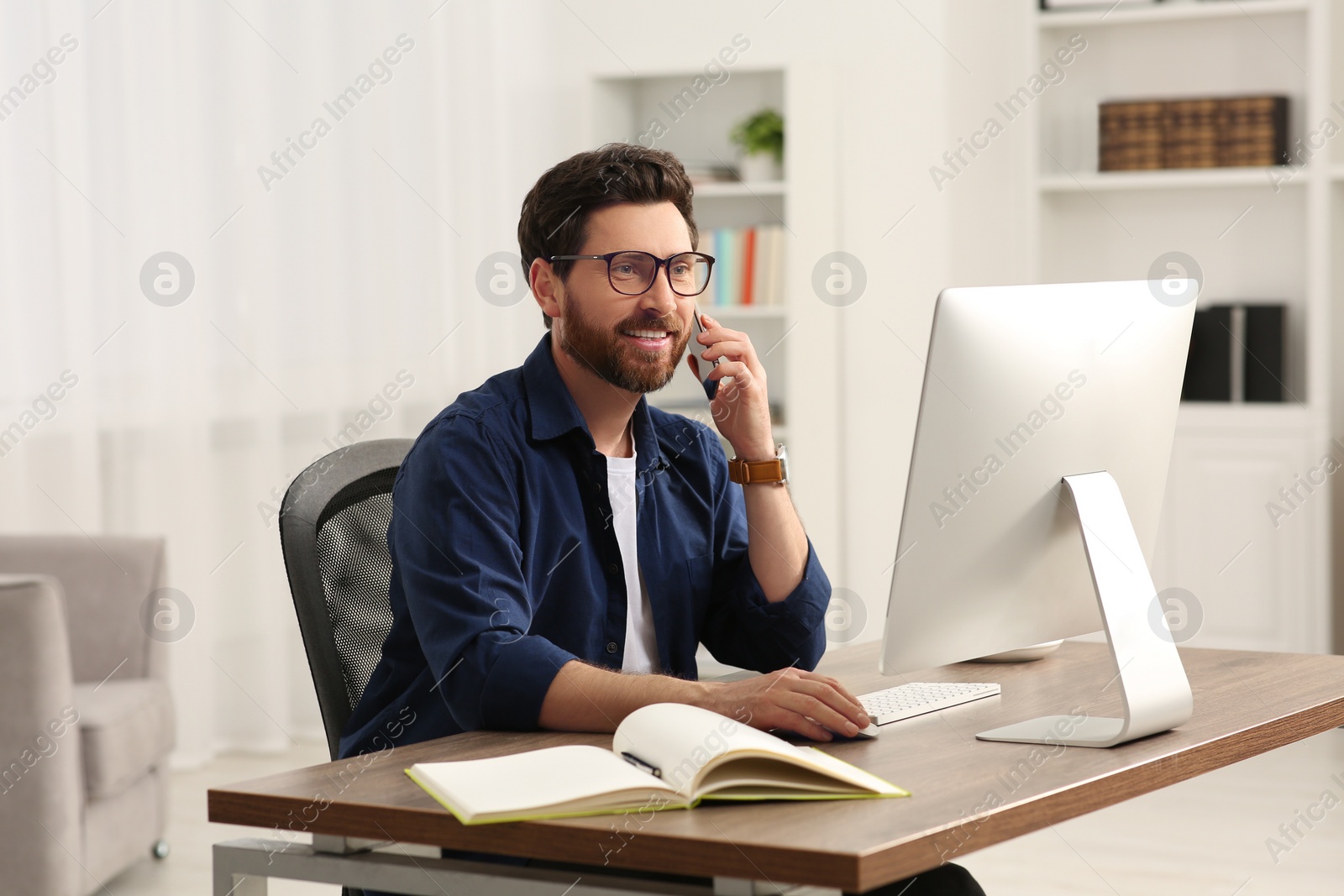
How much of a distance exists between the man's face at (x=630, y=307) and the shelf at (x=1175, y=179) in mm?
3357

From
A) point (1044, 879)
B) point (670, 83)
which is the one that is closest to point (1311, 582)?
point (1044, 879)

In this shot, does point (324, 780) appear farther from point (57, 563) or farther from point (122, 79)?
point (122, 79)

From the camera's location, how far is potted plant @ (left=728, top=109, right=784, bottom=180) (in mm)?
4969

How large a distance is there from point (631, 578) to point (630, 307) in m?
0.32

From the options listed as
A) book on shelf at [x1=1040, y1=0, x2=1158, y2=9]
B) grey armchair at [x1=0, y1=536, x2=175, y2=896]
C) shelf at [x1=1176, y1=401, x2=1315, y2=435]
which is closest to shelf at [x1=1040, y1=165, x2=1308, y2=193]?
book on shelf at [x1=1040, y1=0, x2=1158, y2=9]

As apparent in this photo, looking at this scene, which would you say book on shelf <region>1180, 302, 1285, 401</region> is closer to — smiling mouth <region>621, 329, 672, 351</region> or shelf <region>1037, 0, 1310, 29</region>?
shelf <region>1037, 0, 1310, 29</region>

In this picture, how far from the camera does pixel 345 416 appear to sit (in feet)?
14.7

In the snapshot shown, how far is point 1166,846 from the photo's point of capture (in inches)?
130

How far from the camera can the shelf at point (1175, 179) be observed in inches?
179

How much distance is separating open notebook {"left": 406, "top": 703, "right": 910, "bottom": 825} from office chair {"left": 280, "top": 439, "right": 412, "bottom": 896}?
0.43 m

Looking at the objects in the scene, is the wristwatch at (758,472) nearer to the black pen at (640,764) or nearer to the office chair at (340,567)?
the office chair at (340,567)

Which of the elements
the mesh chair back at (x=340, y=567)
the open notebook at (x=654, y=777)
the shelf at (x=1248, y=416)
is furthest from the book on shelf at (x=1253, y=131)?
the open notebook at (x=654, y=777)

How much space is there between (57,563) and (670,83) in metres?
2.87

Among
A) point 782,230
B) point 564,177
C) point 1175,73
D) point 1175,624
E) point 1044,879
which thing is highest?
point 1175,73
